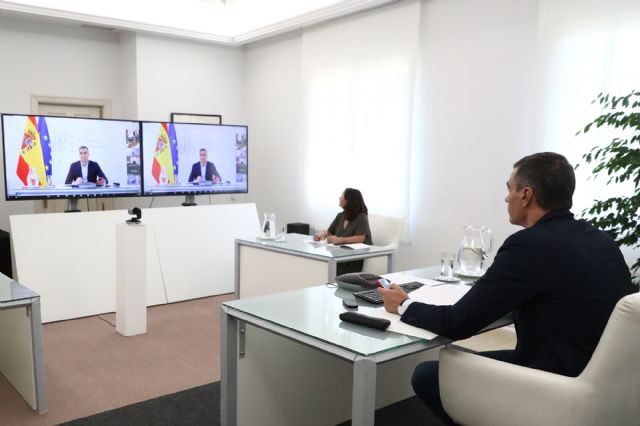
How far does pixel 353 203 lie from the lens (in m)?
4.48

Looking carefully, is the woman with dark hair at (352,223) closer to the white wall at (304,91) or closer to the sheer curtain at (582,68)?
the white wall at (304,91)


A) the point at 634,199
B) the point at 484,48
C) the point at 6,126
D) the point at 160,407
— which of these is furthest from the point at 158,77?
the point at 634,199

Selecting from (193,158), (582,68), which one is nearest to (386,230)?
(582,68)

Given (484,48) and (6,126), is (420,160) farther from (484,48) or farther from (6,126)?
(6,126)

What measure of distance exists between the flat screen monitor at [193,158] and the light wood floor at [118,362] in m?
1.52

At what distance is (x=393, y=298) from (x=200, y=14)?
18.3 ft

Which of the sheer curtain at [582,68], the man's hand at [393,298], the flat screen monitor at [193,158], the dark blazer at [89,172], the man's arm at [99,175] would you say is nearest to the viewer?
the man's hand at [393,298]

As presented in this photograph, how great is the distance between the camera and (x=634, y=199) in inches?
112

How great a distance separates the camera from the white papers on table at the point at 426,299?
5.91ft

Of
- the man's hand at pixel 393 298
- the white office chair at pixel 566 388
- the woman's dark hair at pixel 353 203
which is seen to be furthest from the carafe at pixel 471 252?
the woman's dark hair at pixel 353 203

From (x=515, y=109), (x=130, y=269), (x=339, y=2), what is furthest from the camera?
(x=339, y=2)

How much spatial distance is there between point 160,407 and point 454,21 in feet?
13.0

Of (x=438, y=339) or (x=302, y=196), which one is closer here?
(x=438, y=339)

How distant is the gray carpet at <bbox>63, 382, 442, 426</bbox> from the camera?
9.05 ft
